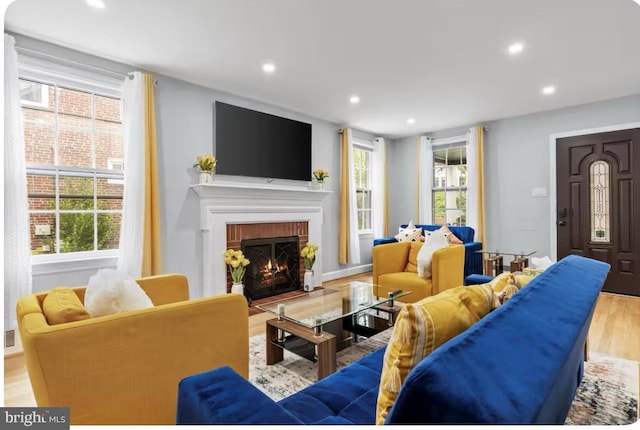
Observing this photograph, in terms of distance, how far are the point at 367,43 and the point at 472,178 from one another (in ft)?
10.9

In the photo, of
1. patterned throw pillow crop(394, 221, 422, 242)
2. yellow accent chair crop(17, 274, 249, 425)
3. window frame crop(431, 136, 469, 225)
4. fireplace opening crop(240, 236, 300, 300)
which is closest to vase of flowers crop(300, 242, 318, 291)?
fireplace opening crop(240, 236, 300, 300)

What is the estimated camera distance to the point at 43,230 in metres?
2.79

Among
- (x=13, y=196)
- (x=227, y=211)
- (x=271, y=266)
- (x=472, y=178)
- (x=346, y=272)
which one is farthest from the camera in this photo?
(x=346, y=272)

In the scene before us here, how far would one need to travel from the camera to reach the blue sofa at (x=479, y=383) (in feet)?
1.76

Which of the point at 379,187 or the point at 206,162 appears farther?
the point at 379,187

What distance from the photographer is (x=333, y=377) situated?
135cm

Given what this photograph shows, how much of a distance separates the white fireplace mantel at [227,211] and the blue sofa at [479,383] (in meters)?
2.67

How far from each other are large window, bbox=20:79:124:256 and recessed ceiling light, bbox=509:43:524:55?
3728mm

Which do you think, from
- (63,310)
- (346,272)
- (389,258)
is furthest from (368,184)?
(63,310)

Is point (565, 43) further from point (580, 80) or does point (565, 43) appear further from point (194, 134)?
point (194, 134)

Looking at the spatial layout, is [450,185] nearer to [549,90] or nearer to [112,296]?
[549,90]

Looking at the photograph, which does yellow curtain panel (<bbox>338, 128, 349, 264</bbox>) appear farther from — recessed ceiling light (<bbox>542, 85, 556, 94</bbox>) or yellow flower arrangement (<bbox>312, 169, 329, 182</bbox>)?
recessed ceiling light (<bbox>542, 85, 556, 94</bbox>)

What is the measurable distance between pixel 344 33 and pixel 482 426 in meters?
2.75

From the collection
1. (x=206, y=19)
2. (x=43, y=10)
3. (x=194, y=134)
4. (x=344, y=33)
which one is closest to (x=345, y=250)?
(x=194, y=134)
